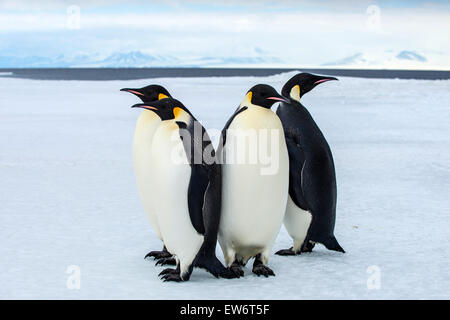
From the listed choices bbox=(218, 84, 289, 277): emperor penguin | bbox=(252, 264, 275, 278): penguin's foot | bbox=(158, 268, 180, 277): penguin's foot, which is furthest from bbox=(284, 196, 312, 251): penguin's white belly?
bbox=(158, 268, 180, 277): penguin's foot

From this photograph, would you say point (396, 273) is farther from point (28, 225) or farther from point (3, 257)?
point (28, 225)

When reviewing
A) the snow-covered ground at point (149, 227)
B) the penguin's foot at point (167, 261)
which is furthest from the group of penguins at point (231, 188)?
the snow-covered ground at point (149, 227)

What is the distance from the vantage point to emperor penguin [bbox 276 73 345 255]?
4.00 meters

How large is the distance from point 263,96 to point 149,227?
67.8 inches

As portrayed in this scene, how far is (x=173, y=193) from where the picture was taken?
3.43 m

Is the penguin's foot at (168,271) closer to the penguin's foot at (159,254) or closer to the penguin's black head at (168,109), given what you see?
the penguin's foot at (159,254)

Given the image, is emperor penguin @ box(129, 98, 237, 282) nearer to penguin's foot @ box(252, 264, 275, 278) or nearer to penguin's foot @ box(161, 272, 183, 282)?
penguin's foot @ box(161, 272, 183, 282)

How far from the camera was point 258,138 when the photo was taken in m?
3.58

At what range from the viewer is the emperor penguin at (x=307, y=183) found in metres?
4.00

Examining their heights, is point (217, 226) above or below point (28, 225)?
above

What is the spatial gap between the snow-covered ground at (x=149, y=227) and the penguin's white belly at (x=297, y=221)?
0.48 ft
